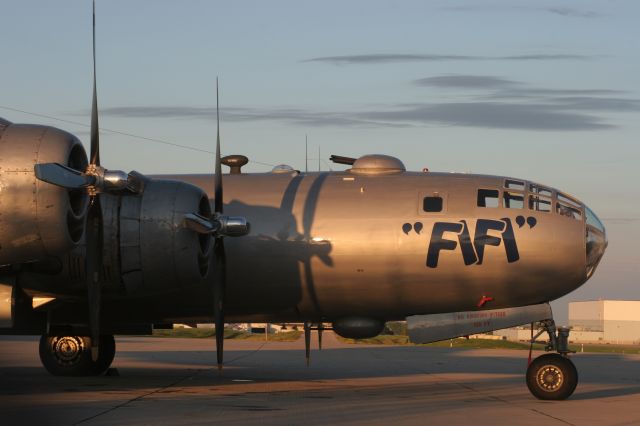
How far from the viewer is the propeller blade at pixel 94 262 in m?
22.9

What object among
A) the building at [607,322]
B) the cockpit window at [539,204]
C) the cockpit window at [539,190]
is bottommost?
the building at [607,322]

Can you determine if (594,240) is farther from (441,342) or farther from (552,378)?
(441,342)

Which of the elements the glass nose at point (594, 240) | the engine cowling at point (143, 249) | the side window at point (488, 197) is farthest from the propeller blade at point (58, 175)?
the glass nose at point (594, 240)

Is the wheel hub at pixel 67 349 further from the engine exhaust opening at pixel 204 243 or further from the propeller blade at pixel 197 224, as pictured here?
the propeller blade at pixel 197 224

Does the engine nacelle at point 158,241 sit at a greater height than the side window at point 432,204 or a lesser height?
lesser

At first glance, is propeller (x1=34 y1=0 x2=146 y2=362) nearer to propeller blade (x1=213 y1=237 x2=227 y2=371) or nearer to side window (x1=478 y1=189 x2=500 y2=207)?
propeller blade (x1=213 y1=237 x2=227 y2=371)

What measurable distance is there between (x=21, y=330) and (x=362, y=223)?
9374mm

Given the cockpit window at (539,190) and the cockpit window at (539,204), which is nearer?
the cockpit window at (539,204)

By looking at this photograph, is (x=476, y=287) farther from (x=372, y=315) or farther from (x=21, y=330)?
(x=21, y=330)

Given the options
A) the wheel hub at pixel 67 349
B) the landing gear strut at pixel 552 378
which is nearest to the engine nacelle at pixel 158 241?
the wheel hub at pixel 67 349

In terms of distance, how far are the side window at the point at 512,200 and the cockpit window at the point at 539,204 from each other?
0.78 feet

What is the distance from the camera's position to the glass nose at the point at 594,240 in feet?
85.4

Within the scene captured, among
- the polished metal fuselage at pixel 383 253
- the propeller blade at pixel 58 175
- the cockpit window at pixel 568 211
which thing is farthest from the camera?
the cockpit window at pixel 568 211

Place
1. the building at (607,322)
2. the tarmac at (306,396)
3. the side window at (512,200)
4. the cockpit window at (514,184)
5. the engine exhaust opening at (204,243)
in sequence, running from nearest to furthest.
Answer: the tarmac at (306,396)
the engine exhaust opening at (204,243)
the side window at (512,200)
the cockpit window at (514,184)
the building at (607,322)
